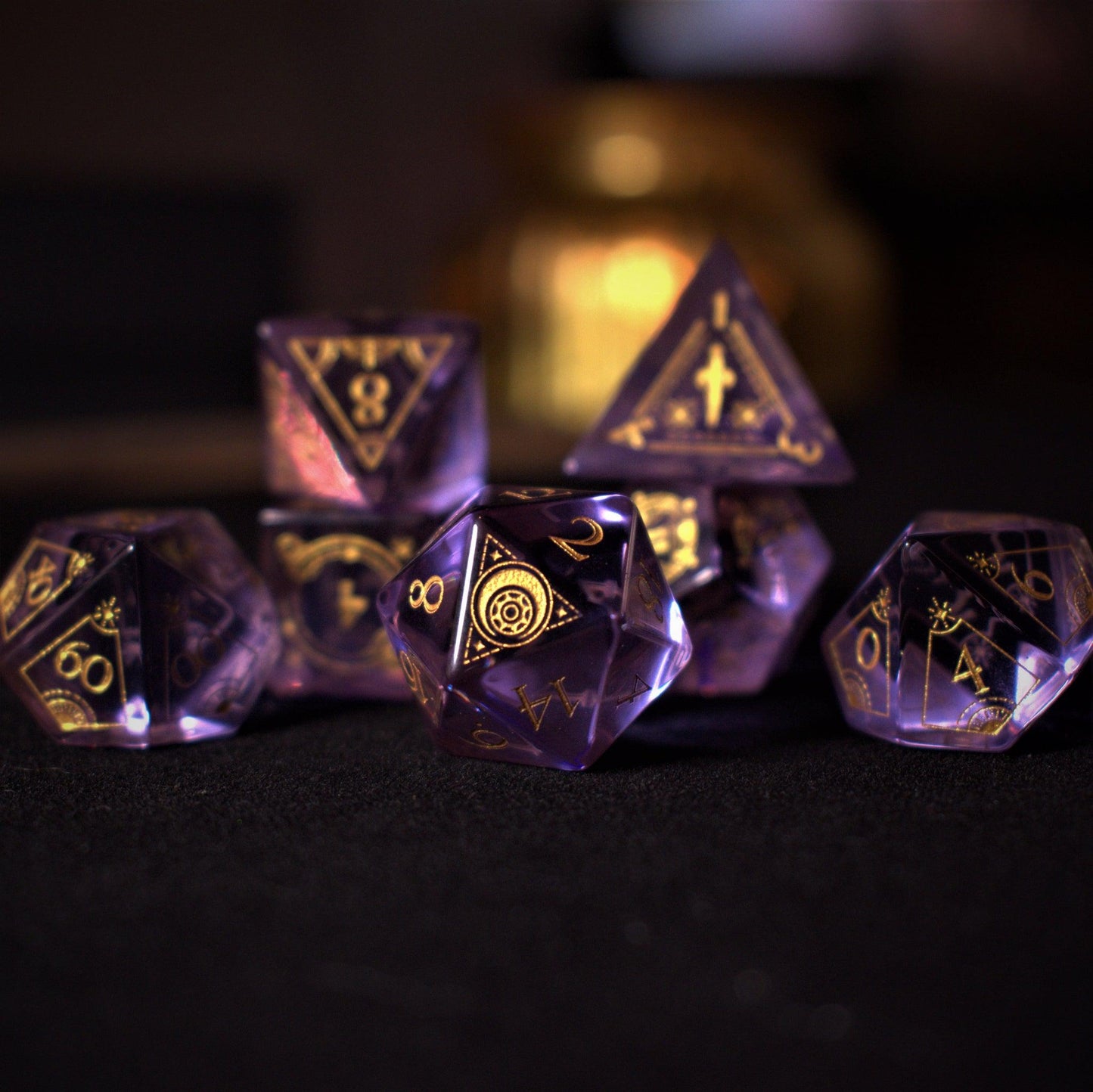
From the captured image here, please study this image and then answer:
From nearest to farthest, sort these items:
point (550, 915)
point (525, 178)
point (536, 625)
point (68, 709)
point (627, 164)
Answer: point (550, 915)
point (536, 625)
point (68, 709)
point (627, 164)
point (525, 178)

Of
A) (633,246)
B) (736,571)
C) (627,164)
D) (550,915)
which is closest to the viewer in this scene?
(550,915)

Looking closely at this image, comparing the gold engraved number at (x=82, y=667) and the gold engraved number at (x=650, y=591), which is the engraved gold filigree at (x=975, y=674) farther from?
the gold engraved number at (x=82, y=667)

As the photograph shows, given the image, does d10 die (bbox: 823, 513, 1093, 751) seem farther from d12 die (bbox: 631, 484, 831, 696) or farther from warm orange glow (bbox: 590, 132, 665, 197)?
warm orange glow (bbox: 590, 132, 665, 197)

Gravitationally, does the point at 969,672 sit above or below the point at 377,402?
below

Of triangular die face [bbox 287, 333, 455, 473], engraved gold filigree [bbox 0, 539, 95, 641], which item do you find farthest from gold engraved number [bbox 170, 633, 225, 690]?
triangular die face [bbox 287, 333, 455, 473]

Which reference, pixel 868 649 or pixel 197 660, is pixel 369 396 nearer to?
pixel 197 660

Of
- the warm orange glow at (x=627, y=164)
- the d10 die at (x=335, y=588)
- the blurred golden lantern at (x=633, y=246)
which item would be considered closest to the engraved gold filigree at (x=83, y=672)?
the d10 die at (x=335, y=588)

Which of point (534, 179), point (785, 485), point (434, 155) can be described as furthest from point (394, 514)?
point (434, 155)

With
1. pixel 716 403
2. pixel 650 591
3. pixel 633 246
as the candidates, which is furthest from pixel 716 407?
pixel 633 246
